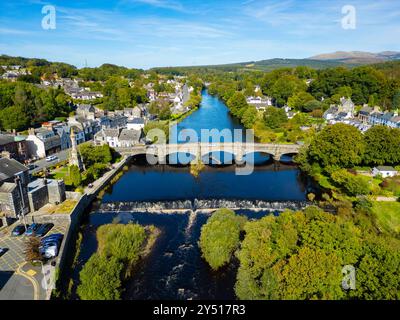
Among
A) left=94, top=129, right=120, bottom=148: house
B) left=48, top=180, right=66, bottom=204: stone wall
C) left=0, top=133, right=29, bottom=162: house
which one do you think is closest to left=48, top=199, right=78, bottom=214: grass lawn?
left=48, top=180, right=66, bottom=204: stone wall

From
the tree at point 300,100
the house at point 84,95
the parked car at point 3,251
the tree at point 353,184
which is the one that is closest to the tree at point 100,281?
the parked car at point 3,251

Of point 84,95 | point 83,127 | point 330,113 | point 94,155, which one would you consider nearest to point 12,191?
point 94,155

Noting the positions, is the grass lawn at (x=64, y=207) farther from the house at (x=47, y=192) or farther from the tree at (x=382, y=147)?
the tree at (x=382, y=147)

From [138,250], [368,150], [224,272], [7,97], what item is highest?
[7,97]

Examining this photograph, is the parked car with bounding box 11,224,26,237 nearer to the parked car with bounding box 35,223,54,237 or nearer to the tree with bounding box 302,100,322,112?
the parked car with bounding box 35,223,54,237

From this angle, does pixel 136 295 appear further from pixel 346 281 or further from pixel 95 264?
pixel 346 281

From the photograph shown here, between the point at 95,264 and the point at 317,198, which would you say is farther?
the point at 317,198

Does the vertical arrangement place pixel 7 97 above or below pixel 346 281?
above
